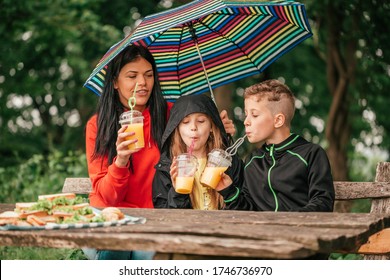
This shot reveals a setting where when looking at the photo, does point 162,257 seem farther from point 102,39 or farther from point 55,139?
point 55,139

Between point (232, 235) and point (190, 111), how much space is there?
1.63 meters

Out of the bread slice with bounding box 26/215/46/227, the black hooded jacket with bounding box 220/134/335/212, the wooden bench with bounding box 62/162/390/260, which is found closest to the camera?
the bread slice with bounding box 26/215/46/227

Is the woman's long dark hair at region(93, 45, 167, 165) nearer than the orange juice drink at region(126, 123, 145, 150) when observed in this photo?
No

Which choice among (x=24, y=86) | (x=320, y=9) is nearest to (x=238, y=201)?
(x=320, y=9)

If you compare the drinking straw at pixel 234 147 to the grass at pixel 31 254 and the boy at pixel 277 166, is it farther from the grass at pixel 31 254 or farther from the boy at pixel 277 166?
the grass at pixel 31 254

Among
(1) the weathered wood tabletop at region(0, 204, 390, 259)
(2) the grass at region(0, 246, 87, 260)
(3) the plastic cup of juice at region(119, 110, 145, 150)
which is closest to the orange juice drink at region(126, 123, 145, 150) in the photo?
(3) the plastic cup of juice at region(119, 110, 145, 150)

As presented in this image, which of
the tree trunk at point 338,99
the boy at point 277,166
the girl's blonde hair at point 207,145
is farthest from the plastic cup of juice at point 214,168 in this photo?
the tree trunk at point 338,99

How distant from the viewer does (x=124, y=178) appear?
161 inches

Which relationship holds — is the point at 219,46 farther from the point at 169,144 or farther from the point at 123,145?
the point at 123,145

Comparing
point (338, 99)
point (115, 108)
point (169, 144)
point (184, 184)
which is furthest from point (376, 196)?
point (338, 99)

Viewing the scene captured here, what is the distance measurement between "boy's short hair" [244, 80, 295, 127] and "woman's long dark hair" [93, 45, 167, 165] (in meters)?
0.71

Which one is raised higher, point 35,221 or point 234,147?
point 234,147

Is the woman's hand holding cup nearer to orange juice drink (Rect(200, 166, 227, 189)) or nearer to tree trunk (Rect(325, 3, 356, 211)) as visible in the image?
orange juice drink (Rect(200, 166, 227, 189))

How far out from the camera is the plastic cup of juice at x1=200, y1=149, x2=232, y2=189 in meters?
3.79
